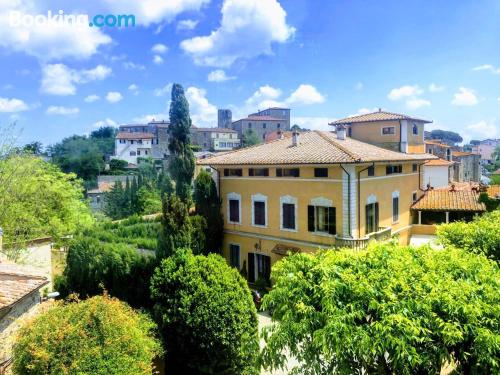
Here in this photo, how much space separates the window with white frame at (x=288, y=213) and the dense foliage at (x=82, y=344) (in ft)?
44.2

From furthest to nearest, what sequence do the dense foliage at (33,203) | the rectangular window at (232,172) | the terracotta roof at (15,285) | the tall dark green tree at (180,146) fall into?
1. the tall dark green tree at (180,146)
2. the rectangular window at (232,172)
3. the dense foliage at (33,203)
4. the terracotta roof at (15,285)

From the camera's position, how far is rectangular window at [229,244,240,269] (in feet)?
81.8

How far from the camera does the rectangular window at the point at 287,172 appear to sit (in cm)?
2158

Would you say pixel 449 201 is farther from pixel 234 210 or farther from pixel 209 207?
pixel 209 207

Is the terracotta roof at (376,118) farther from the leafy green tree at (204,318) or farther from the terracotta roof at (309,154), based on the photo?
the leafy green tree at (204,318)

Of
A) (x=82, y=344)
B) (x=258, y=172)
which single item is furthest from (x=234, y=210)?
(x=82, y=344)

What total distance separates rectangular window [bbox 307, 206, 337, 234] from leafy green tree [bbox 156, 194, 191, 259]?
6815mm

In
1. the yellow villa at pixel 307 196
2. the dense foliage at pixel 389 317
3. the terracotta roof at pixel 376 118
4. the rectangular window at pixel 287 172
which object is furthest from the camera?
the terracotta roof at pixel 376 118

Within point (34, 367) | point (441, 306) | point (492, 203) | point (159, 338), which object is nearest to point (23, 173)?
point (159, 338)

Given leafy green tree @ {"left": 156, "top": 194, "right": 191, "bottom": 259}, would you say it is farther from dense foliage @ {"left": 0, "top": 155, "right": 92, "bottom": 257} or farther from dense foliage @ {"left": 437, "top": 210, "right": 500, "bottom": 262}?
dense foliage @ {"left": 437, "top": 210, "right": 500, "bottom": 262}

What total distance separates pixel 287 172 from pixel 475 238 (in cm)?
1070

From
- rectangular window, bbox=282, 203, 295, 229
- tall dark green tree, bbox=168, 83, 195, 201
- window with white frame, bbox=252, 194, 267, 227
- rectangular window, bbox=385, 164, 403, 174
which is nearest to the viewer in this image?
rectangular window, bbox=282, 203, 295, 229

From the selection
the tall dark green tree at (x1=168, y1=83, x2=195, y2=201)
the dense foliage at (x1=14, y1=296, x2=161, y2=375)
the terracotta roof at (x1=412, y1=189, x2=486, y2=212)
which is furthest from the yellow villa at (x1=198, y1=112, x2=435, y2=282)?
the dense foliage at (x1=14, y1=296, x2=161, y2=375)

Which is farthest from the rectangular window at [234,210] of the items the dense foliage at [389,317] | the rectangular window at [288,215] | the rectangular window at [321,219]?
the dense foliage at [389,317]
